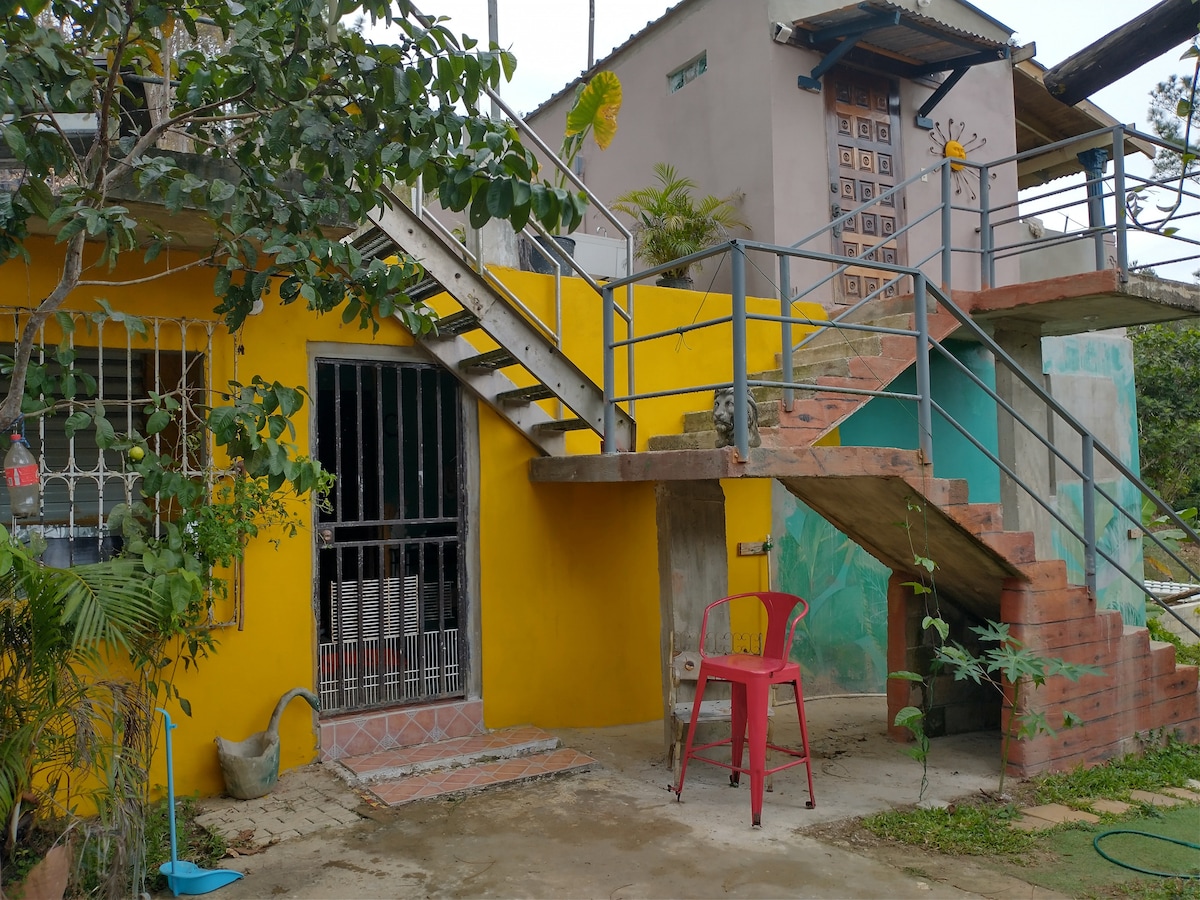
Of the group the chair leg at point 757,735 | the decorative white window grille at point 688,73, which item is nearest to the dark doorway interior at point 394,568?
the chair leg at point 757,735

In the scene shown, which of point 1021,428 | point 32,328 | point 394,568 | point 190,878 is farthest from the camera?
point 1021,428

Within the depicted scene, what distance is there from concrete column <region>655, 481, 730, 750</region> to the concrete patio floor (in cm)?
74

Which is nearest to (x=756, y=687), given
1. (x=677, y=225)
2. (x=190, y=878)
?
(x=190, y=878)

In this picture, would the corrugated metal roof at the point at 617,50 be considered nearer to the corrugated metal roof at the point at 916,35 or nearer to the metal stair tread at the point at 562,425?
the corrugated metal roof at the point at 916,35

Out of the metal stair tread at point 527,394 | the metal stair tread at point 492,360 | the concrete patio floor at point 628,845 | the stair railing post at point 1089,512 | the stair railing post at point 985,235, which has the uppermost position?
the stair railing post at point 985,235

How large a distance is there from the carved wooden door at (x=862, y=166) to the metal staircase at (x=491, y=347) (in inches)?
171

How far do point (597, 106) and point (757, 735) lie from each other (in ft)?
22.0

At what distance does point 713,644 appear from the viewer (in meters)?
6.29

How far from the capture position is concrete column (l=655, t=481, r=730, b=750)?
245 inches

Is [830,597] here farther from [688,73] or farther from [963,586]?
[688,73]

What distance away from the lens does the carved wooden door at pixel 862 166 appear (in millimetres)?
10227

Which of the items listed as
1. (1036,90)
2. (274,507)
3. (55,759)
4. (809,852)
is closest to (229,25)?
(274,507)

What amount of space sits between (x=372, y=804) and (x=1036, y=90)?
11.3m

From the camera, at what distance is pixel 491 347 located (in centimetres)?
701
